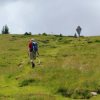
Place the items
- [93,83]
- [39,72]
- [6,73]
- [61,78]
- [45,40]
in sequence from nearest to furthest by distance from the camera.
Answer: [93,83] → [61,78] → [39,72] → [6,73] → [45,40]

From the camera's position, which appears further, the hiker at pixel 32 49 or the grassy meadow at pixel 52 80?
the hiker at pixel 32 49

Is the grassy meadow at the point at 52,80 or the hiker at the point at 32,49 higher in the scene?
the hiker at the point at 32,49

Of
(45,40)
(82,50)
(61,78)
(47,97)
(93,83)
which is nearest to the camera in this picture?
(47,97)

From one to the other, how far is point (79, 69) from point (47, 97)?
30.3 ft

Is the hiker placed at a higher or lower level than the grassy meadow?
higher

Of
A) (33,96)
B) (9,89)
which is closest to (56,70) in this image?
(9,89)

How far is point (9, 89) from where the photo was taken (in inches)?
1460

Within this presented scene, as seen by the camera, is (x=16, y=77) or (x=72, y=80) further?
(x=16, y=77)

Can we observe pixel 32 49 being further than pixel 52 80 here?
Yes

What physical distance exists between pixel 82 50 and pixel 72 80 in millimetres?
22084

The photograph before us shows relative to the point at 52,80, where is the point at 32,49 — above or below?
above

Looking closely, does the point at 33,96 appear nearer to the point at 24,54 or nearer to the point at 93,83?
the point at 93,83

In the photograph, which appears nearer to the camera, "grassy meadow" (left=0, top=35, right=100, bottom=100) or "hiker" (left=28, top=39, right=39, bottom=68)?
"grassy meadow" (left=0, top=35, right=100, bottom=100)

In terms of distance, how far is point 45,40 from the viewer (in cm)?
8181
